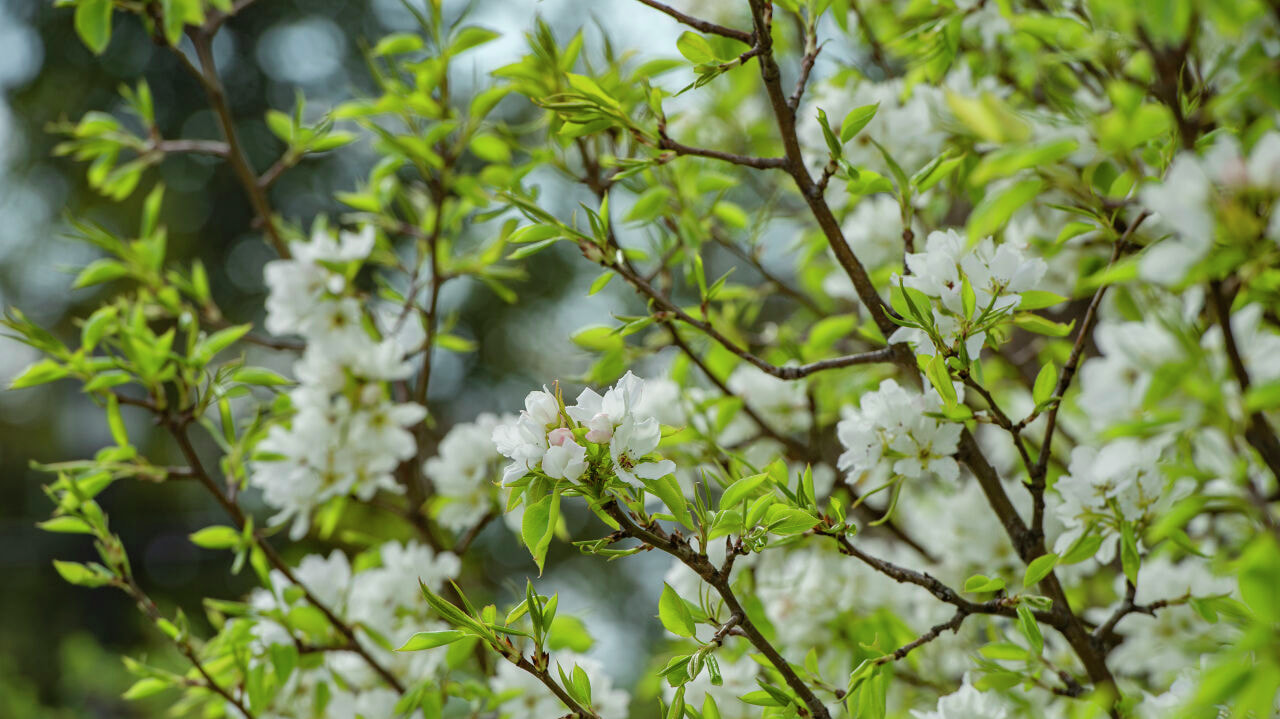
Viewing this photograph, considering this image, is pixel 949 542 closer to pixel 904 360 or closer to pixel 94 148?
pixel 904 360

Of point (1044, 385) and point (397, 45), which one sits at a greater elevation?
point (397, 45)

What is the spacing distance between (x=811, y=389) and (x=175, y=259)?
14.0 feet

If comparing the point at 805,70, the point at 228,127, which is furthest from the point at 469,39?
the point at 805,70

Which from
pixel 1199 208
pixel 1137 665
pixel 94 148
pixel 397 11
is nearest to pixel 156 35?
pixel 94 148

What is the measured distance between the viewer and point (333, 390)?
1129 millimetres

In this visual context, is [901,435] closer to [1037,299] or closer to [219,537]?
[1037,299]

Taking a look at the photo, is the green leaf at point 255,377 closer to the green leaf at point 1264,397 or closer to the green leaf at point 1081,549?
the green leaf at point 1081,549

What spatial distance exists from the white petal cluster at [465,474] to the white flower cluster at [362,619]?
0.24 feet

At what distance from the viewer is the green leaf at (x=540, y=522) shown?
541mm

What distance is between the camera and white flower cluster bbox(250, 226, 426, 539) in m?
1.12

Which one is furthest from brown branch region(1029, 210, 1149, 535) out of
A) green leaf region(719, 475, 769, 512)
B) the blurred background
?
the blurred background

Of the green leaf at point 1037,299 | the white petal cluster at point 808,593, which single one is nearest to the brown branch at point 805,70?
the green leaf at point 1037,299

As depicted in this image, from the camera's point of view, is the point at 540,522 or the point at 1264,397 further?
the point at 540,522

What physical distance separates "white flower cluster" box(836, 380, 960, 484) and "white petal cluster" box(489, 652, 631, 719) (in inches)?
16.0
